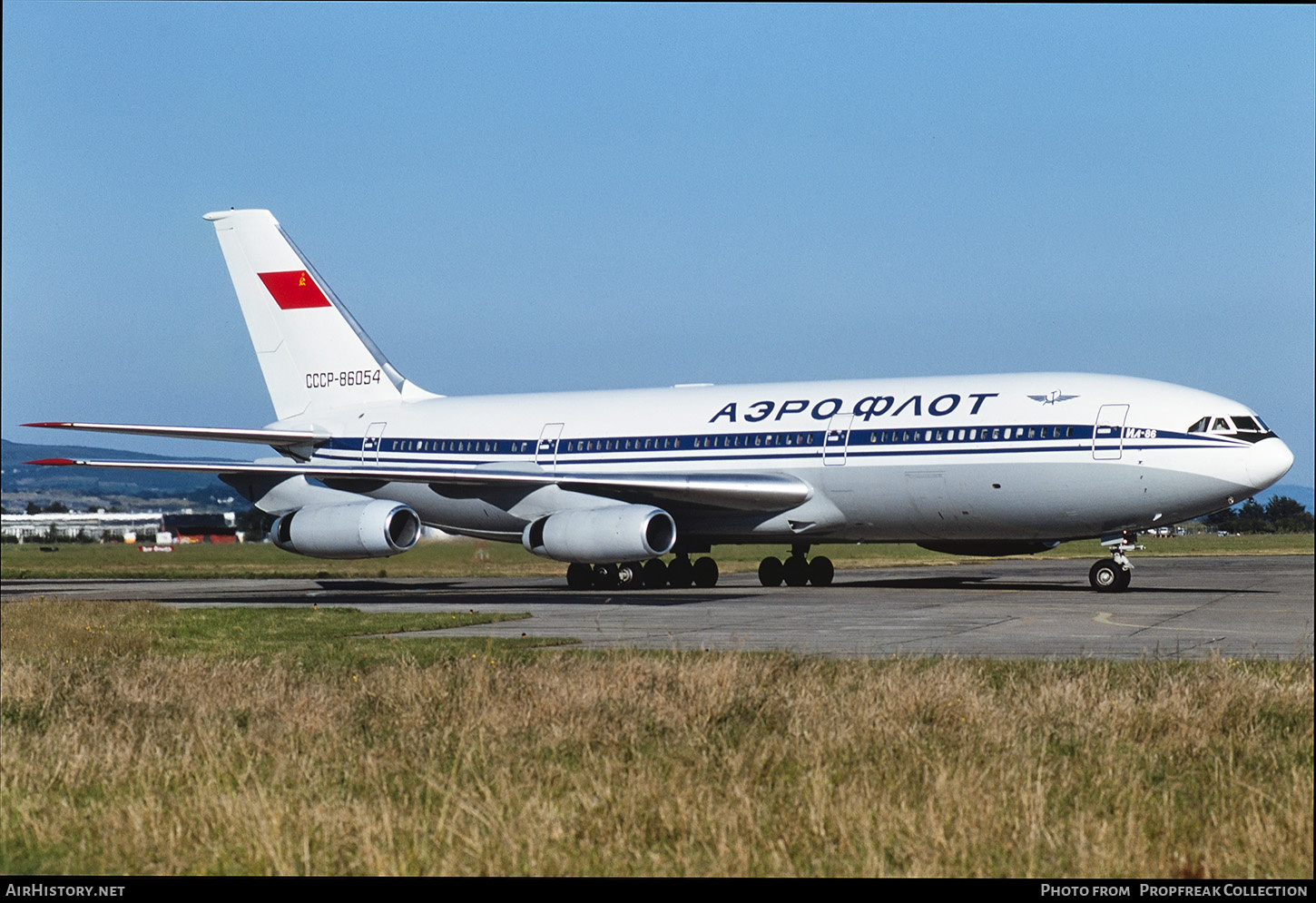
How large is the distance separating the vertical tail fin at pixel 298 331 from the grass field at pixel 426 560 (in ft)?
17.3

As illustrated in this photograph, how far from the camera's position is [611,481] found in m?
32.3

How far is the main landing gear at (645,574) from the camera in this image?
33438 millimetres

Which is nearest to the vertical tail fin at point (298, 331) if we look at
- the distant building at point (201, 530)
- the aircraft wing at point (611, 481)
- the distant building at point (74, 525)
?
the aircraft wing at point (611, 481)

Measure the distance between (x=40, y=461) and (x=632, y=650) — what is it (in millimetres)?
19584

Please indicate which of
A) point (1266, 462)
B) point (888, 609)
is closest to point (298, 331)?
point (888, 609)

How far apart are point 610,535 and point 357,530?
5498mm

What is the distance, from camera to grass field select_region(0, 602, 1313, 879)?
726cm

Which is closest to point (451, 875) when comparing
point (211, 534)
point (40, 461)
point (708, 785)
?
point (708, 785)

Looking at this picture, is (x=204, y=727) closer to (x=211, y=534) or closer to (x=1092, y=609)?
A: (x=1092, y=609)

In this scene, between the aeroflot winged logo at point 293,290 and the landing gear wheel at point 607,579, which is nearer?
the landing gear wheel at point 607,579

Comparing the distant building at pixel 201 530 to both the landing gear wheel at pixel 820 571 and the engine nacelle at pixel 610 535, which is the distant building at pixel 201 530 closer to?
the landing gear wheel at pixel 820 571

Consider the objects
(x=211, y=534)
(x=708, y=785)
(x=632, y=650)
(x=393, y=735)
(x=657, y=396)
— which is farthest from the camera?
(x=211, y=534)

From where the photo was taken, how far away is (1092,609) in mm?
22859

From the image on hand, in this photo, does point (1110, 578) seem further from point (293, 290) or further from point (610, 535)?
point (293, 290)
